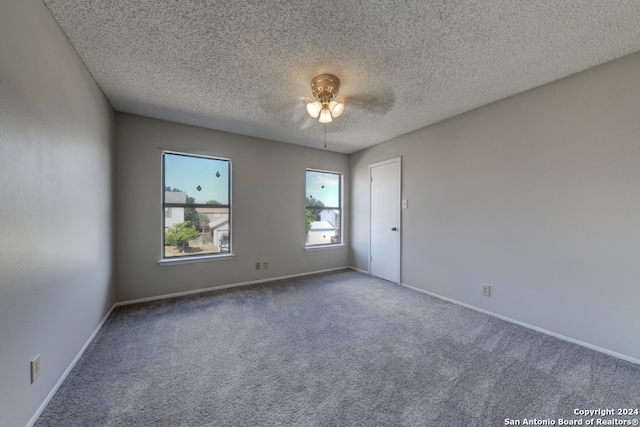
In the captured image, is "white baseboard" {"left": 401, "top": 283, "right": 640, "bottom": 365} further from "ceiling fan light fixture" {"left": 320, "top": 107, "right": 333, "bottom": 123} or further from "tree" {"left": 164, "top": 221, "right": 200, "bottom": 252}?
"tree" {"left": 164, "top": 221, "right": 200, "bottom": 252}

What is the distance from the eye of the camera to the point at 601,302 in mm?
2082

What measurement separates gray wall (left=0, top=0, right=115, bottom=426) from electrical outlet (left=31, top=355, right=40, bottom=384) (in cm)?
4

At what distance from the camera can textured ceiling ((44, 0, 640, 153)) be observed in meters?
1.55

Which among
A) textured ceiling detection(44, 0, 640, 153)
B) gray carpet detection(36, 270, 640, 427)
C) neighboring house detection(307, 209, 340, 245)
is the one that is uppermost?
textured ceiling detection(44, 0, 640, 153)

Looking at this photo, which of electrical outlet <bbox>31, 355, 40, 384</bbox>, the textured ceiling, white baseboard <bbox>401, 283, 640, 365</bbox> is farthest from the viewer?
white baseboard <bbox>401, 283, 640, 365</bbox>

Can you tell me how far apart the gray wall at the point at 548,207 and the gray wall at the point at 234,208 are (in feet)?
7.18

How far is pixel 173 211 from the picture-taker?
11.3ft

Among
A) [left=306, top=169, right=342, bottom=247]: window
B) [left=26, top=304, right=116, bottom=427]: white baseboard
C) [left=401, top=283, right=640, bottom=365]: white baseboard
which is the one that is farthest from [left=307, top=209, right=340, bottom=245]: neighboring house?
[left=26, top=304, right=116, bottom=427]: white baseboard

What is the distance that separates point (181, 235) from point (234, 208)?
85 cm

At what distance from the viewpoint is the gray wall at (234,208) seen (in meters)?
3.11

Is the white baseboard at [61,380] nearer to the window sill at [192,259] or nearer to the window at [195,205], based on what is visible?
the window sill at [192,259]

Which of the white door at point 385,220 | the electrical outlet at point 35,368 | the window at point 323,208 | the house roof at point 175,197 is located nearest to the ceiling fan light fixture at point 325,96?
the white door at point 385,220

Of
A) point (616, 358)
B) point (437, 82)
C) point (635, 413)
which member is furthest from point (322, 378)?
point (437, 82)

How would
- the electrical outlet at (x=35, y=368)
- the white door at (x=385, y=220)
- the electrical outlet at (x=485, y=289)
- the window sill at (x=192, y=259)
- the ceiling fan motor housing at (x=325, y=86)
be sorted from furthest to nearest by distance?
the white door at (x=385, y=220) < the window sill at (x=192, y=259) < the electrical outlet at (x=485, y=289) < the ceiling fan motor housing at (x=325, y=86) < the electrical outlet at (x=35, y=368)
